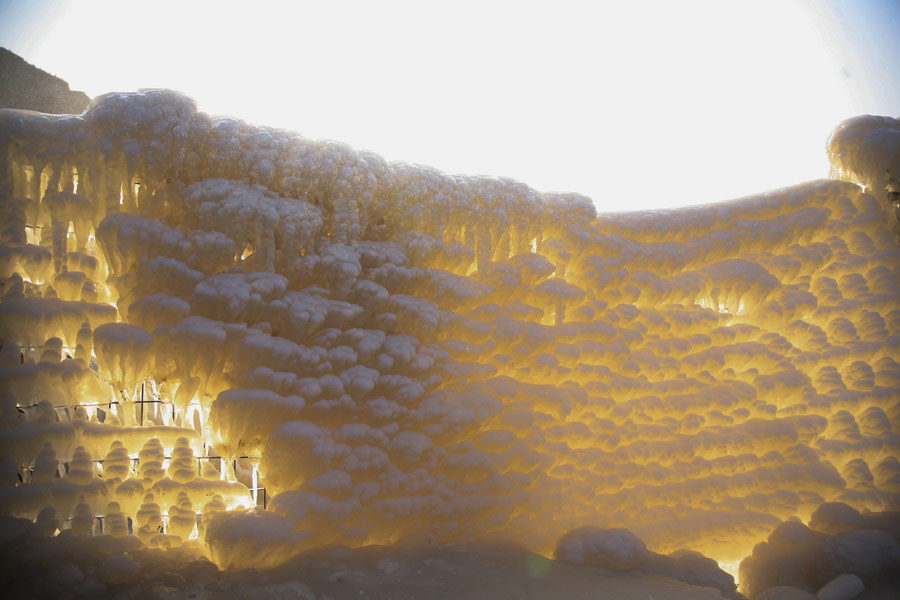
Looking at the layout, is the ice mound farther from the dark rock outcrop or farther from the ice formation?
the dark rock outcrop

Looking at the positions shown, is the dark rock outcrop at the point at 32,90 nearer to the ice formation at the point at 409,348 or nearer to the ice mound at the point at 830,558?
the ice formation at the point at 409,348

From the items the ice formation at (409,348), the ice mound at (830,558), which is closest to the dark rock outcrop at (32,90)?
the ice formation at (409,348)

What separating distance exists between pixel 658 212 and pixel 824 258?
1.42 metres

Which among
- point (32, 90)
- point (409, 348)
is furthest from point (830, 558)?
point (32, 90)

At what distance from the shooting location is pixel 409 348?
384 cm

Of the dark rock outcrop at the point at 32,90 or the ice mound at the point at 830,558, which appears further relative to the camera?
the dark rock outcrop at the point at 32,90

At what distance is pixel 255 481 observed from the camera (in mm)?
3615

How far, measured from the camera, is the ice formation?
3266 mm

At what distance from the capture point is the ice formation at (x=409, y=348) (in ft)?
10.7

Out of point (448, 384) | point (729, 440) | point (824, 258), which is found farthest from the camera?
point (824, 258)

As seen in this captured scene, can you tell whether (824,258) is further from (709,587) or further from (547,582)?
(547,582)

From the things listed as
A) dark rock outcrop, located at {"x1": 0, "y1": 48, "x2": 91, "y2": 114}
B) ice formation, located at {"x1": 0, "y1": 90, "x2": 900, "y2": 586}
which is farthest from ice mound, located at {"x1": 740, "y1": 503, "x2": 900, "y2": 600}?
dark rock outcrop, located at {"x1": 0, "y1": 48, "x2": 91, "y2": 114}

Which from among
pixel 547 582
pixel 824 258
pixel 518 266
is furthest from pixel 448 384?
pixel 824 258

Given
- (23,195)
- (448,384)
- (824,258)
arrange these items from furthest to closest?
(824,258), (448,384), (23,195)
